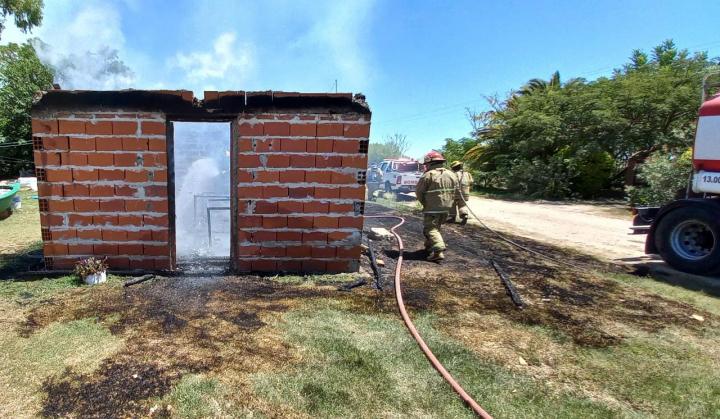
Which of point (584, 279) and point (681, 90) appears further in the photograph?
point (681, 90)

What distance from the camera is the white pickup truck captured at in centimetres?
1792

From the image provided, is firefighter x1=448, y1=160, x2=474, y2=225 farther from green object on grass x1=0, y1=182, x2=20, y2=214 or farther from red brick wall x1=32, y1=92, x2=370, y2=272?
green object on grass x1=0, y1=182, x2=20, y2=214

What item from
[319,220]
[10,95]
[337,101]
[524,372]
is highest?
[10,95]

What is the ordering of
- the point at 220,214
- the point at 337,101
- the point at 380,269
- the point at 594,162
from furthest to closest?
1. the point at 594,162
2. the point at 220,214
3. the point at 380,269
4. the point at 337,101

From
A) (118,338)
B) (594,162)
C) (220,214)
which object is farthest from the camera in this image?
(594,162)

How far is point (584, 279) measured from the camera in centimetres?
527

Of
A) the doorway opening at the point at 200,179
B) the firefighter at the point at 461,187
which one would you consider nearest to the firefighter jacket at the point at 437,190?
the firefighter at the point at 461,187

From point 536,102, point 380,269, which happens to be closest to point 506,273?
point 380,269

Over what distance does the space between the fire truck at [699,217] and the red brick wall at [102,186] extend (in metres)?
A: 6.78

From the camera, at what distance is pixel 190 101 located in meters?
4.43

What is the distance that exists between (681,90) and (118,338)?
19639 mm

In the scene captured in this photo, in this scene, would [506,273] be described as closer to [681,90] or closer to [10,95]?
[681,90]

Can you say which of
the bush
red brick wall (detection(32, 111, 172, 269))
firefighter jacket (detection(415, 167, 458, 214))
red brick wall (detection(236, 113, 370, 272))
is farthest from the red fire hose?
the bush

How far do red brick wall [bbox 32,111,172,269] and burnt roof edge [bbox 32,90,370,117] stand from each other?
0.11 m
